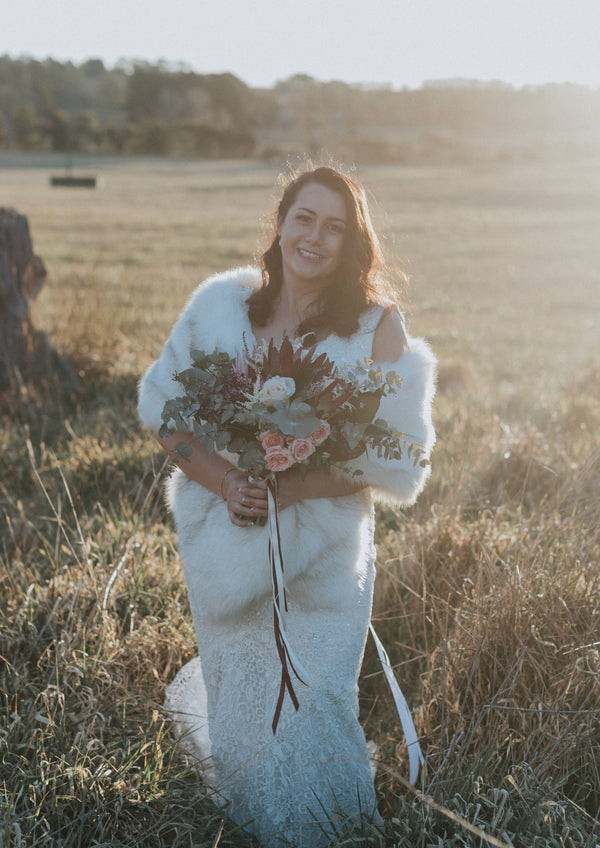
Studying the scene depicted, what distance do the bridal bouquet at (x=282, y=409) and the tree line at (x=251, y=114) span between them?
252ft

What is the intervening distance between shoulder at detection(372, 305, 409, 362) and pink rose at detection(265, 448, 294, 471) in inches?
29.5

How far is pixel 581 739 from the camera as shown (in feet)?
8.75

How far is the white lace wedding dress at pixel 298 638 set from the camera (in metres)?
2.75

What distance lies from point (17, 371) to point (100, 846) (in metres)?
4.83

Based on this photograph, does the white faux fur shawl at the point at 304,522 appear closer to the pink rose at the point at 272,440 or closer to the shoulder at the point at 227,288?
the shoulder at the point at 227,288

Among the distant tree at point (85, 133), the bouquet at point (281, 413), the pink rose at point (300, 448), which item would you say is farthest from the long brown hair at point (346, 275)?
the distant tree at point (85, 133)

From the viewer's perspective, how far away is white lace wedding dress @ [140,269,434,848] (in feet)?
9.04

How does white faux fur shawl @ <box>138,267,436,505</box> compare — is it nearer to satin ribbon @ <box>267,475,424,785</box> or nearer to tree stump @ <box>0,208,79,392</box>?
satin ribbon @ <box>267,475,424,785</box>

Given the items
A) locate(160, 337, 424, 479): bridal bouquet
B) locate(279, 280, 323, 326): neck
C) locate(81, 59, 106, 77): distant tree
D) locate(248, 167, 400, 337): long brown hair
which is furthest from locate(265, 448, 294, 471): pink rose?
locate(81, 59, 106, 77): distant tree

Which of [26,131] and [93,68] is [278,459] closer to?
[26,131]

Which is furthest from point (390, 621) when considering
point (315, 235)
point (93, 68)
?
point (93, 68)

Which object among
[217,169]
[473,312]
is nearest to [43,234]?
[473,312]

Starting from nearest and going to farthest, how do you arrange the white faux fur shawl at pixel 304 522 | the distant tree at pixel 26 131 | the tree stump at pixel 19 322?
the white faux fur shawl at pixel 304 522 → the tree stump at pixel 19 322 → the distant tree at pixel 26 131

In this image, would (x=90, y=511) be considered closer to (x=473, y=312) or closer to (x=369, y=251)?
(x=369, y=251)
